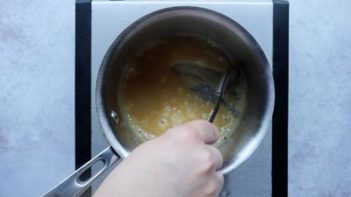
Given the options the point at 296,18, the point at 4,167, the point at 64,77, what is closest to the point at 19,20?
the point at 64,77

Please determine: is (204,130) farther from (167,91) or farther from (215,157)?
(167,91)

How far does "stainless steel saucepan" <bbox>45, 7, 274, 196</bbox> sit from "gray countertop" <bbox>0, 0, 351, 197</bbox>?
14cm

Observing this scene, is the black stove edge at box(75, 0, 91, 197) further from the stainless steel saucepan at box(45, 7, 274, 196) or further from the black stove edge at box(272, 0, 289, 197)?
the black stove edge at box(272, 0, 289, 197)

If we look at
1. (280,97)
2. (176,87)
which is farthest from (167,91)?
Answer: (280,97)

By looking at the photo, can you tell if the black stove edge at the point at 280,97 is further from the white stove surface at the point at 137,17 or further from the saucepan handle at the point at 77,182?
the saucepan handle at the point at 77,182

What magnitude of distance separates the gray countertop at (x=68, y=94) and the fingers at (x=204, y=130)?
9.3 inches

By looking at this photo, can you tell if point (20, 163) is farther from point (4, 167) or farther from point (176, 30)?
point (176, 30)

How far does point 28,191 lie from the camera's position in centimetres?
63

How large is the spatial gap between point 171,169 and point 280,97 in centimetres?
25

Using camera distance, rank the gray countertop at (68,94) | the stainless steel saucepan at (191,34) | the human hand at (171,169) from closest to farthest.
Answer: the human hand at (171,169)
the stainless steel saucepan at (191,34)
the gray countertop at (68,94)

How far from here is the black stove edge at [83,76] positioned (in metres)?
0.55

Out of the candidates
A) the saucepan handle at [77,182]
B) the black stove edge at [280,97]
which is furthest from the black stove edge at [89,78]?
the saucepan handle at [77,182]

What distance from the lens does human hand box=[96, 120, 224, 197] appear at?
35cm

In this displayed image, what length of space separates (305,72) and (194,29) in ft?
0.61
